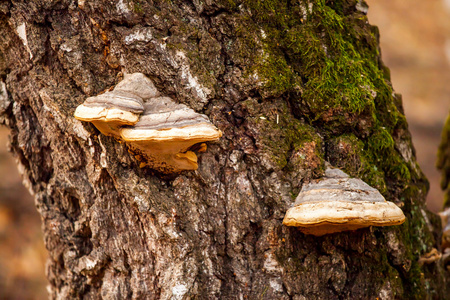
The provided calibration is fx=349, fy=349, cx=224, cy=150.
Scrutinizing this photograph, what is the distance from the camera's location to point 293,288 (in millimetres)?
2545

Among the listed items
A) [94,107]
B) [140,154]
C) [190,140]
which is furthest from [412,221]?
[94,107]

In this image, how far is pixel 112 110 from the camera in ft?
7.09

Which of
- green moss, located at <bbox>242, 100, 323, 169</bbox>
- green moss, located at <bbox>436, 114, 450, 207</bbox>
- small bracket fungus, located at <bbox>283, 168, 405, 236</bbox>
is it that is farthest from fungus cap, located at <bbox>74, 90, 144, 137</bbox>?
green moss, located at <bbox>436, 114, 450, 207</bbox>

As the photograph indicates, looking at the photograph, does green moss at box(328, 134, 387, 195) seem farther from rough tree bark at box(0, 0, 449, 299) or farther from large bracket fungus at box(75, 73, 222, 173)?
large bracket fungus at box(75, 73, 222, 173)

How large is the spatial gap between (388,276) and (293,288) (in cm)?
83

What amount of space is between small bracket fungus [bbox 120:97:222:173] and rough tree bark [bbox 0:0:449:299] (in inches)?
5.9

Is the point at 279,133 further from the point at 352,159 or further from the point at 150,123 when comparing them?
the point at 150,123

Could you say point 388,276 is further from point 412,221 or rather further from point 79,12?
point 79,12

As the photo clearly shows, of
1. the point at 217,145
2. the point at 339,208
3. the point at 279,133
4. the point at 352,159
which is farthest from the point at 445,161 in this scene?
the point at 217,145

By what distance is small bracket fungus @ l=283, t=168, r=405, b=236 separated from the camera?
2170mm

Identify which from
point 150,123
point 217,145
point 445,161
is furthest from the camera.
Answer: point 445,161

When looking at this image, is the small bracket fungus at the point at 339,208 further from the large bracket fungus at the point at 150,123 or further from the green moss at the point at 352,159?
the large bracket fungus at the point at 150,123

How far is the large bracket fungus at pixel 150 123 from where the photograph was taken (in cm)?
215

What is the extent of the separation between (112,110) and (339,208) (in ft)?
5.04
